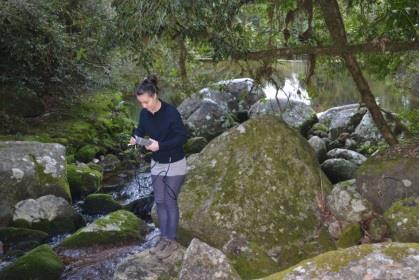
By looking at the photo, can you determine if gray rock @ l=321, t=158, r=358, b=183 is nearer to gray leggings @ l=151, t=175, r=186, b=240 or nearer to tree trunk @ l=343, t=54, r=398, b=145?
tree trunk @ l=343, t=54, r=398, b=145

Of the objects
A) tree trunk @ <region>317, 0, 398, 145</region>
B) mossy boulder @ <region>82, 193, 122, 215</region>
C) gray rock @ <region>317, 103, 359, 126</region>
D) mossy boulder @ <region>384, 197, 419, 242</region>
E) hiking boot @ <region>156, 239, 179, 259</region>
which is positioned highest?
tree trunk @ <region>317, 0, 398, 145</region>

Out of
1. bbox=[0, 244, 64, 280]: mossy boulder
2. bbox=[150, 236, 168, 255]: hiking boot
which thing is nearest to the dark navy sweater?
bbox=[150, 236, 168, 255]: hiking boot

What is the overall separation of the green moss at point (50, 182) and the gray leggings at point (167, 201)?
14.1 ft

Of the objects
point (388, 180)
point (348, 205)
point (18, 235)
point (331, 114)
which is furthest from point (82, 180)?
point (331, 114)

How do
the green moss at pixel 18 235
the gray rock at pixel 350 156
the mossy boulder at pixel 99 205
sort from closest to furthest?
the green moss at pixel 18 235 → the mossy boulder at pixel 99 205 → the gray rock at pixel 350 156

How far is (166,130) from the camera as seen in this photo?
500cm

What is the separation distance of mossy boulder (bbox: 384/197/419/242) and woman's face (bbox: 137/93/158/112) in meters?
3.19

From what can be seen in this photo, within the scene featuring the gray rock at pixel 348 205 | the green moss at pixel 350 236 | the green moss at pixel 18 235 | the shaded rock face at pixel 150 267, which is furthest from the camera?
the green moss at pixel 18 235

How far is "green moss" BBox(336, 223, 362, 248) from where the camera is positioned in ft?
18.9

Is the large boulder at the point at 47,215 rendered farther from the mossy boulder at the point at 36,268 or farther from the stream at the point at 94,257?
the mossy boulder at the point at 36,268

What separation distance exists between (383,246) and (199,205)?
3.40 m

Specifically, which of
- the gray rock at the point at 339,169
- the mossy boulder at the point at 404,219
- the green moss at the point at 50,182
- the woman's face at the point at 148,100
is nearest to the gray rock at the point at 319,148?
the gray rock at the point at 339,169

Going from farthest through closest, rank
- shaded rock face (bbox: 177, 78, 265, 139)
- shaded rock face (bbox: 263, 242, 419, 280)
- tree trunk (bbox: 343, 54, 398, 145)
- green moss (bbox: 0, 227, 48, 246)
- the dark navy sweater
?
shaded rock face (bbox: 177, 78, 265, 139)
green moss (bbox: 0, 227, 48, 246)
tree trunk (bbox: 343, 54, 398, 145)
the dark navy sweater
shaded rock face (bbox: 263, 242, 419, 280)

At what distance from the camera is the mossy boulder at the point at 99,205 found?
9.45 m
